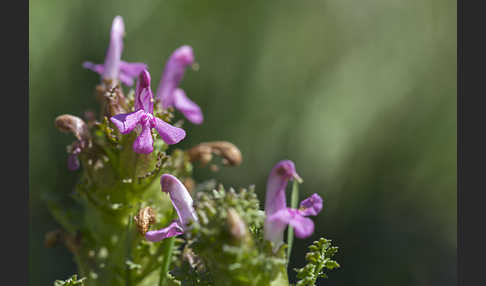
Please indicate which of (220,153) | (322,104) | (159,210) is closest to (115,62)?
(220,153)

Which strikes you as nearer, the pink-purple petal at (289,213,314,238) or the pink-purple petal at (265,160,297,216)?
the pink-purple petal at (289,213,314,238)

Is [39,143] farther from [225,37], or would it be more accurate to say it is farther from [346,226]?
[346,226]

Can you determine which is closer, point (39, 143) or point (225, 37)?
point (39, 143)

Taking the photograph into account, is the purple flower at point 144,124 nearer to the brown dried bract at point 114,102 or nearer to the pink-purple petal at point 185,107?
the brown dried bract at point 114,102

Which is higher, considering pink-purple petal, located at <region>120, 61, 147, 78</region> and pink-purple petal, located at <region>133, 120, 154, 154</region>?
pink-purple petal, located at <region>120, 61, 147, 78</region>

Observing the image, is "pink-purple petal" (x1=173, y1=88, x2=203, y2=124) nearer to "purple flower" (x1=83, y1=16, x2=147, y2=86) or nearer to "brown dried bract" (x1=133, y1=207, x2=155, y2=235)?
"purple flower" (x1=83, y1=16, x2=147, y2=86)

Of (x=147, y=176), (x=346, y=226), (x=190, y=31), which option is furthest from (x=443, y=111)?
(x=147, y=176)

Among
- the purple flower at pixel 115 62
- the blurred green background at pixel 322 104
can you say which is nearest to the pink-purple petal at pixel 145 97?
the purple flower at pixel 115 62

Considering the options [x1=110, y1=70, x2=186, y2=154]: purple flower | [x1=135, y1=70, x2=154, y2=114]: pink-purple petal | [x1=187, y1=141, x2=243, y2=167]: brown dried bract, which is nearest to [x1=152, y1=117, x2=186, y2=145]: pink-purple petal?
A: [x1=110, y1=70, x2=186, y2=154]: purple flower
